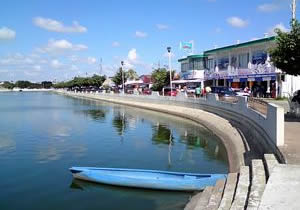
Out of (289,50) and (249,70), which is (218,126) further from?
(249,70)

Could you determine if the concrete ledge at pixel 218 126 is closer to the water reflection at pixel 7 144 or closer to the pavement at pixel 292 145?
the pavement at pixel 292 145

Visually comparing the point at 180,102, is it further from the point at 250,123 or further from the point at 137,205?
the point at 137,205

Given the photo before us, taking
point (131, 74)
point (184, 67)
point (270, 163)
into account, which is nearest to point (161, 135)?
point (270, 163)

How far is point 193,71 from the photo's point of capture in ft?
234

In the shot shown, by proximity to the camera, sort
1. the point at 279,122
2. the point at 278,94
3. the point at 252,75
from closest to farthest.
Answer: the point at 279,122
the point at 278,94
the point at 252,75

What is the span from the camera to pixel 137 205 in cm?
1290

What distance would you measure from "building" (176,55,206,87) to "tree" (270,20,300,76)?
153ft

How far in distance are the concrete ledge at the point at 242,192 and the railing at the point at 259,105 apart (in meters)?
8.29

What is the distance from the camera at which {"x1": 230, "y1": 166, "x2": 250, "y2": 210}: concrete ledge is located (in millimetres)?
8945

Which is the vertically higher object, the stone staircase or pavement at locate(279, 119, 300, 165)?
pavement at locate(279, 119, 300, 165)

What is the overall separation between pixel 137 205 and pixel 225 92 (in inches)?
1232

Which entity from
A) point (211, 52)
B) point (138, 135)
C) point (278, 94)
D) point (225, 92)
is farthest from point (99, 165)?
point (211, 52)

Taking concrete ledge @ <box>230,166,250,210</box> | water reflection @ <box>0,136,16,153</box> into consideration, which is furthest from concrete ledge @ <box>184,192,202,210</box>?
water reflection @ <box>0,136,16,153</box>

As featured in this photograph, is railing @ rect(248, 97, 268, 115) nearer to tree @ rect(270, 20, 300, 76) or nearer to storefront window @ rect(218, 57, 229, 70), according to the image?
tree @ rect(270, 20, 300, 76)
